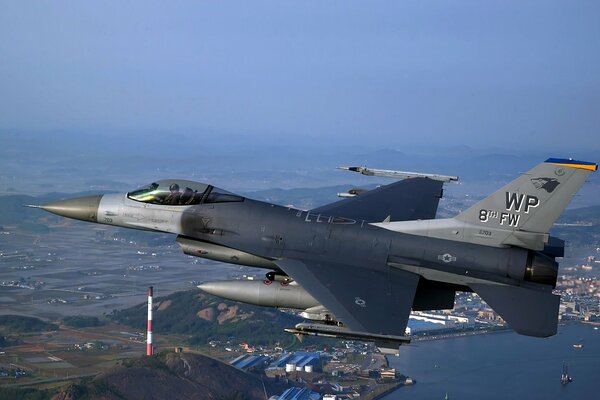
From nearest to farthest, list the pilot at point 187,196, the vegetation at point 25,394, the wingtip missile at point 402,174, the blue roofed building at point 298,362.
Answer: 1. the pilot at point 187,196
2. the wingtip missile at point 402,174
3. the vegetation at point 25,394
4. the blue roofed building at point 298,362

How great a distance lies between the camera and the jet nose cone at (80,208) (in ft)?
67.3

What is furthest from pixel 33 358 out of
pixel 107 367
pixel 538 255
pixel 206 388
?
pixel 538 255

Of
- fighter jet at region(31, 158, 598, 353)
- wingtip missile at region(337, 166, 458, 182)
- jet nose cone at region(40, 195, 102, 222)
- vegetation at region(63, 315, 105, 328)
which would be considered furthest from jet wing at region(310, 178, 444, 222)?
vegetation at region(63, 315, 105, 328)

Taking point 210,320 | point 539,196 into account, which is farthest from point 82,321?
point 539,196

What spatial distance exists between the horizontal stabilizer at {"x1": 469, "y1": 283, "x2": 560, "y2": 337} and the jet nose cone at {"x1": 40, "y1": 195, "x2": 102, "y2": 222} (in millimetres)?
9992

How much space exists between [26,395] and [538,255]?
74.8ft

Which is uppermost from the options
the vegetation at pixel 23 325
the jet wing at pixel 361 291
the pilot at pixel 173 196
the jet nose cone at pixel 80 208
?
the pilot at pixel 173 196

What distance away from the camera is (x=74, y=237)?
65125 mm

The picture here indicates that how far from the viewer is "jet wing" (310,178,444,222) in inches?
864

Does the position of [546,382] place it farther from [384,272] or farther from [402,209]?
[384,272]

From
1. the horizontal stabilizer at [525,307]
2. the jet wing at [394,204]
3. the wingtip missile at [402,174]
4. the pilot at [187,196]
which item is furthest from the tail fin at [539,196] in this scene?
the pilot at [187,196]

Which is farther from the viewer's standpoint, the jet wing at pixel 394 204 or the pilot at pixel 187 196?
the jet wing at pixel 394 204

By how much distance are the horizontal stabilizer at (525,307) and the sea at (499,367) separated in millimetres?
16463

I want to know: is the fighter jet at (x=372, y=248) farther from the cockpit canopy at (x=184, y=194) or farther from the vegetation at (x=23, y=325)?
the vegetation at (x=23, y=325)
